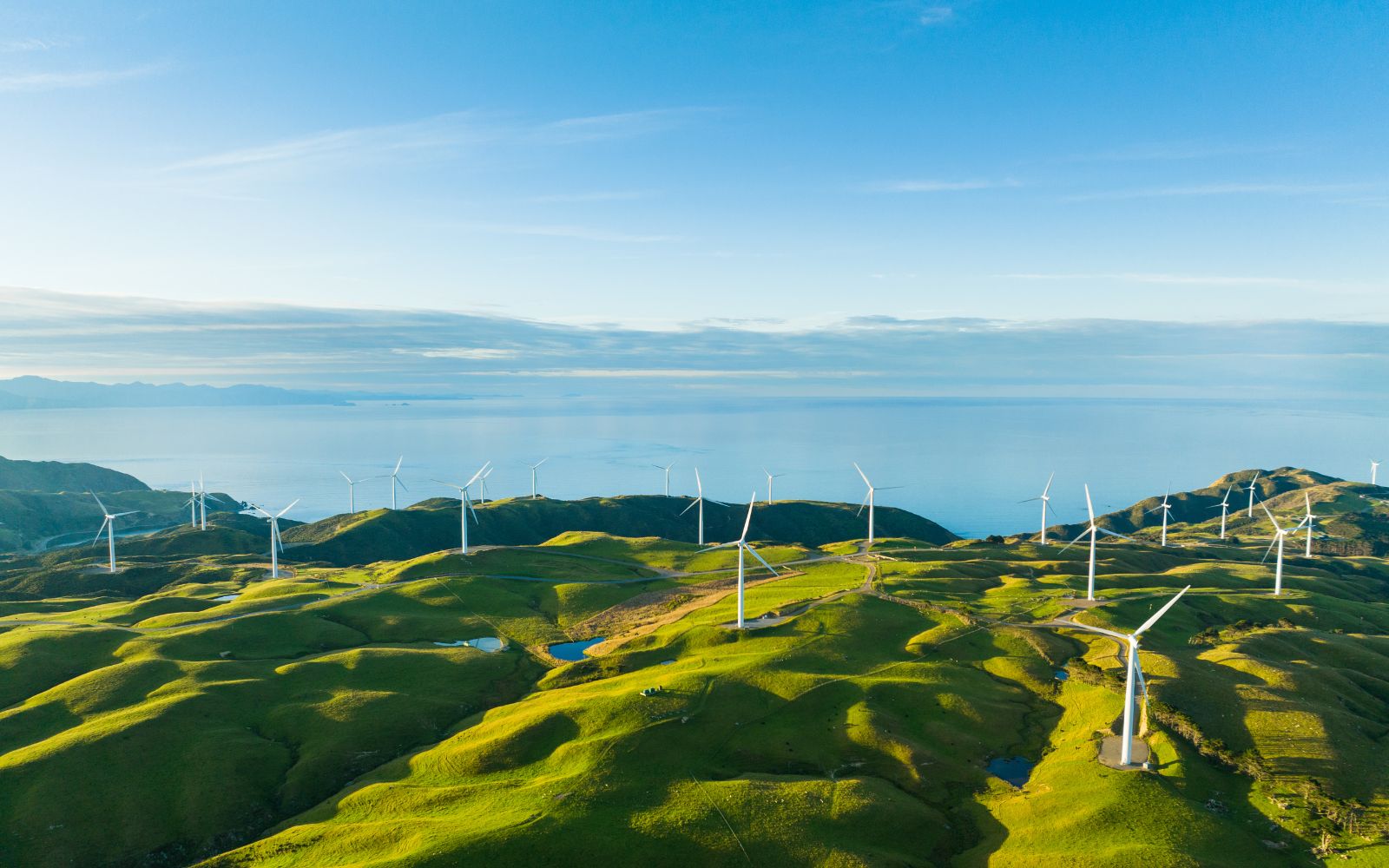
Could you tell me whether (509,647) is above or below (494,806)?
below

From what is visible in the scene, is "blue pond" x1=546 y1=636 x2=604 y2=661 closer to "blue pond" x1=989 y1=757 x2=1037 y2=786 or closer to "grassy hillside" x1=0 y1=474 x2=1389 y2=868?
"grassy hillside" x1=0 y1=474 x2=1389 y2=868

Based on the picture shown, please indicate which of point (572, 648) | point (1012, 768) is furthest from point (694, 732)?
point (572, 648)

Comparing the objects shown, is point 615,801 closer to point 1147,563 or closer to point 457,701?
point 457,701

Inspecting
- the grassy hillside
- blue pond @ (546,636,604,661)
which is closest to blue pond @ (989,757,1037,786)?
the grassy hillside

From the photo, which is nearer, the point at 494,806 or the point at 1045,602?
the point at 494,806

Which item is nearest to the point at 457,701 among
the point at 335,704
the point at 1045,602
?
the point at 335,704

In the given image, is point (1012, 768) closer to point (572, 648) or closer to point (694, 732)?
point (694, 732)
